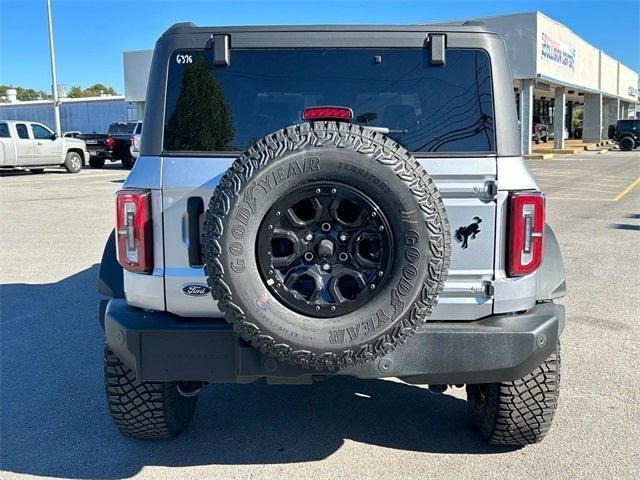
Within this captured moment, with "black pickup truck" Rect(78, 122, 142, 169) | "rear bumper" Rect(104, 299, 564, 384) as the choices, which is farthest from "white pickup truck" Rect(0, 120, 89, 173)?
"rear bumper" Rect(104, 299, 564, 384)

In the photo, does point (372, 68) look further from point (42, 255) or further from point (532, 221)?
point (42, 255)

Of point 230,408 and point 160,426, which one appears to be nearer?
point 160,426

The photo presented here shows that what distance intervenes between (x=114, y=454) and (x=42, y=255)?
6233 millimetres

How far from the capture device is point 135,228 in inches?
117

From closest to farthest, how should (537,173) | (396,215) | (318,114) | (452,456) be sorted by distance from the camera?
(396,215) → (318,114) → (452,456) → (537,173)

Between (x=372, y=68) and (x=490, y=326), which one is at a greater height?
(x=372, y=68)

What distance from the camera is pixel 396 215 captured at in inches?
103

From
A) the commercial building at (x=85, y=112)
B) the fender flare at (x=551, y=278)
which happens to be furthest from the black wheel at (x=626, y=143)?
the fender flare at (x=551, y=278)

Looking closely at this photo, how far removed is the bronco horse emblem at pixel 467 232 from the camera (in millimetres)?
2957

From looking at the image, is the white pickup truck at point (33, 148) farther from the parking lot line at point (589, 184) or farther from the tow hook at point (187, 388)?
the tow hook at point (187, 388)

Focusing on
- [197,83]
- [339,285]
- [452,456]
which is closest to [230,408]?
[452,456]

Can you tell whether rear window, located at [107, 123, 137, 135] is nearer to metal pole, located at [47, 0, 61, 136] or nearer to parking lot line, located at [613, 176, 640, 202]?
metal pole, located at [47, 0, 61, 136]

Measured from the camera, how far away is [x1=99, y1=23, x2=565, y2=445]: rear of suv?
103 inches

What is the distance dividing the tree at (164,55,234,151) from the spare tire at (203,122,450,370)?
48cm
